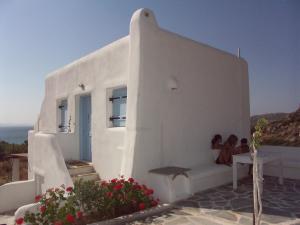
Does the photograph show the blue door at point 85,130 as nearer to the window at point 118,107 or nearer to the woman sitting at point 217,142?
the window at point 118,107

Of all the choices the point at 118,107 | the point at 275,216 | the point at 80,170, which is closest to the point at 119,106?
the point at 118,107

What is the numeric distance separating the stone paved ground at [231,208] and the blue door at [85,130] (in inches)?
176

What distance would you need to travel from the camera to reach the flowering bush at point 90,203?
4.96 metres

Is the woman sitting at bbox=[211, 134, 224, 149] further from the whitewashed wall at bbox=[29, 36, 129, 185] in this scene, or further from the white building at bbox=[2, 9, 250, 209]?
the whitewashed wall at bbox=[29, 36, 129, 185]

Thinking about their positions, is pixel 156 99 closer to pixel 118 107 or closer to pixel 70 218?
pixel 118 107

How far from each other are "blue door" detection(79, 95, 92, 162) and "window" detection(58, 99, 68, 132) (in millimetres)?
1496

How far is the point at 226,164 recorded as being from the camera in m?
8.31

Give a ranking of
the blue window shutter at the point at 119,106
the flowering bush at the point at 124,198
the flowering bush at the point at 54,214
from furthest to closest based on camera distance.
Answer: the blue window shutter at the point at 119,106, the flowering bush at the point at 124,198, the flowering bush at the point at 54,214

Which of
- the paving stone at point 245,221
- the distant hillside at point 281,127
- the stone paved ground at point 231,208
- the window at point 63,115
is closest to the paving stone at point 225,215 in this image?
the stone paved ground at point 231,208

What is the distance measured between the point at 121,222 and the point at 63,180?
→ 3006mm

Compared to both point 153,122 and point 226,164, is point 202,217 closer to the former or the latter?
point 153,122

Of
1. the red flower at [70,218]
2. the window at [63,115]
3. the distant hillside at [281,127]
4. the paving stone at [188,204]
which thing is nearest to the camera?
the red flower at [70,218]

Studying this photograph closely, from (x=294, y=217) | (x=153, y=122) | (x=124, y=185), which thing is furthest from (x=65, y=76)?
(x=294, y=217)

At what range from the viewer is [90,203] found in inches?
213
